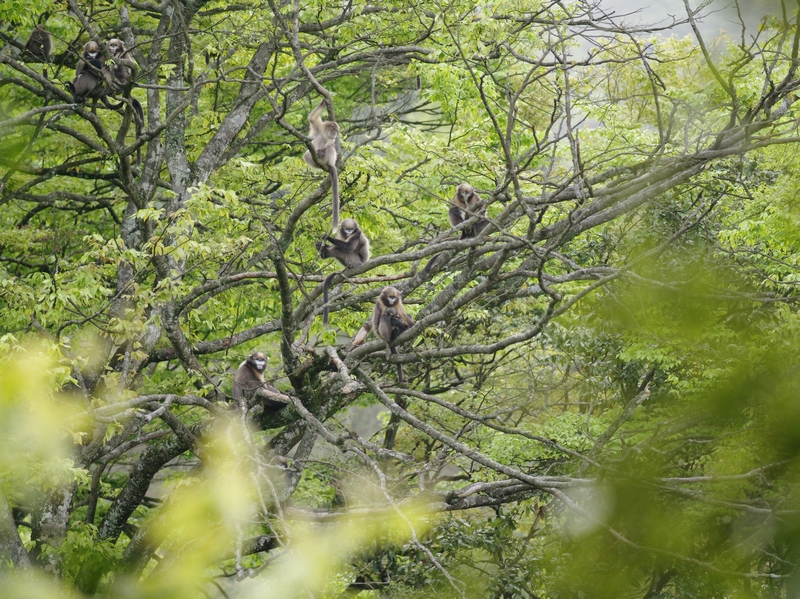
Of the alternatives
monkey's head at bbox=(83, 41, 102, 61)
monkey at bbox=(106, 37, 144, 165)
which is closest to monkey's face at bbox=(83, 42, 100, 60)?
monkey's head at bbox=(83, 41, 102, 61)

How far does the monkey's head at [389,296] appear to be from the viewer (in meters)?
7.82

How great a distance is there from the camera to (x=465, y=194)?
9414mm

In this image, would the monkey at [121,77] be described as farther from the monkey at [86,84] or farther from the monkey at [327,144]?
the monkey at [327,144]

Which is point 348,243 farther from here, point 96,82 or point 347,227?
point 96,82

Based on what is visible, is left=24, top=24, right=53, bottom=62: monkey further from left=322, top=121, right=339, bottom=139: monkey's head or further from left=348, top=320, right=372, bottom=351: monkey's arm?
left=348, top=320, right=372, bottom=351: monkey's arm

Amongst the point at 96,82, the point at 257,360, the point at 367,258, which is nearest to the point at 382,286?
the point at 367,258

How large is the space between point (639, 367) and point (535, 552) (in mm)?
2480

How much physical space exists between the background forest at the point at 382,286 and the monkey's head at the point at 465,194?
33 centimetres

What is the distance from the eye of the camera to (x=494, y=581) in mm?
7934

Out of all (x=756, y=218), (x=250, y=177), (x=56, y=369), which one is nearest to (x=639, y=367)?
(x=756, y=218)

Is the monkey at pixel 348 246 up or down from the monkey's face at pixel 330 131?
down

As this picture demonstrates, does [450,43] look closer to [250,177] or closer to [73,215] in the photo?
[250,177]

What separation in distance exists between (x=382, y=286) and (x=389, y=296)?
78cm

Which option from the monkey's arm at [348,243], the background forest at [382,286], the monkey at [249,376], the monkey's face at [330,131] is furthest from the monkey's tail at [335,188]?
the monkey at [249,376]
